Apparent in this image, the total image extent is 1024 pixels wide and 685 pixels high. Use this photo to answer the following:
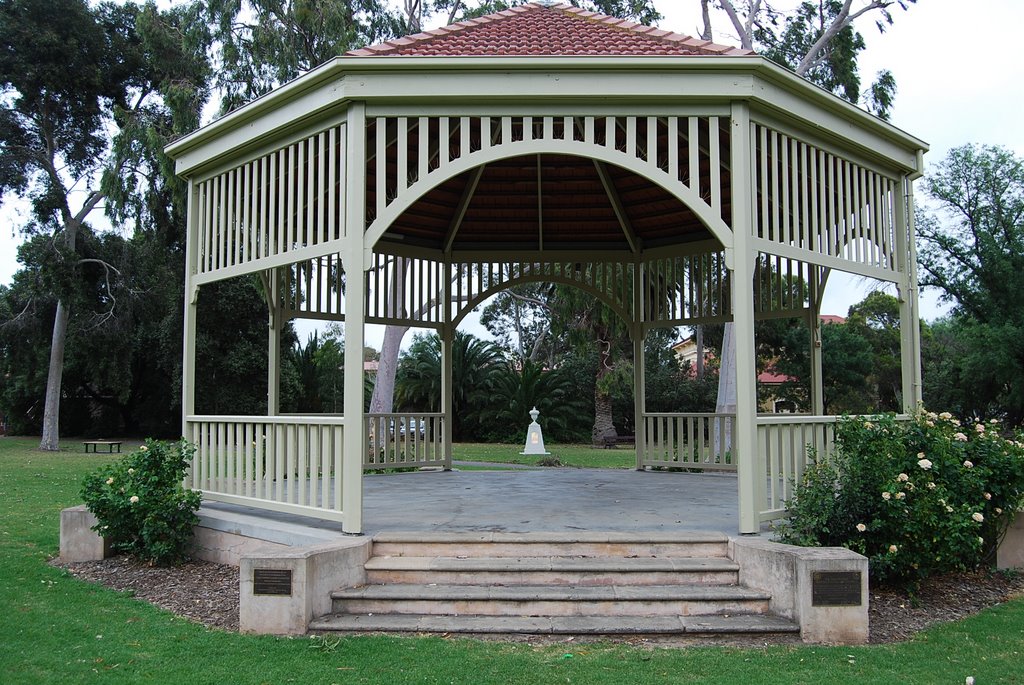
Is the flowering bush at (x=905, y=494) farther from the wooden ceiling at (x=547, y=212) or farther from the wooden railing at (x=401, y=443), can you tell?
the wooden railing at (x=401, y=443)

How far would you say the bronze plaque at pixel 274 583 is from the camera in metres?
5.41

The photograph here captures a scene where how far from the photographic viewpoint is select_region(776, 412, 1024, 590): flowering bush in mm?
5828

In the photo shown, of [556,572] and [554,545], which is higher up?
[554,545]

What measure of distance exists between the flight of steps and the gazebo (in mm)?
582

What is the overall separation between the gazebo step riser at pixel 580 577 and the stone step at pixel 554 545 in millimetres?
258

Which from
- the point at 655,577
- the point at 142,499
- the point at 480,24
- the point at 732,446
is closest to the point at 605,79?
the point at 480,24

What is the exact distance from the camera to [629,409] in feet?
106

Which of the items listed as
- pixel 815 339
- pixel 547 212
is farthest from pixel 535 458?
pixel 815 339

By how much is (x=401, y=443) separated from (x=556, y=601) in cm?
666

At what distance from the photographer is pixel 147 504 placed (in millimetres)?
7191

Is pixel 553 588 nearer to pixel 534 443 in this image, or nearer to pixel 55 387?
pixel 534 443

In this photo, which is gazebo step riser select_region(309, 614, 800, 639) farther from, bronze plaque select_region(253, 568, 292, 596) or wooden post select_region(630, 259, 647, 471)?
wooden post select_region(630, 259, 647, 471)

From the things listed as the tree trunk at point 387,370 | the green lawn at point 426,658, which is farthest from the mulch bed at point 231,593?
the tree trunk at point 387,370

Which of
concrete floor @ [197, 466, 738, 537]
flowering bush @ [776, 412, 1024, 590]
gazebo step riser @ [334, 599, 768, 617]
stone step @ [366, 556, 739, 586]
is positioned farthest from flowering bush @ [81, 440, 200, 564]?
flowering bush @ [776, 412, 1024, 590]
